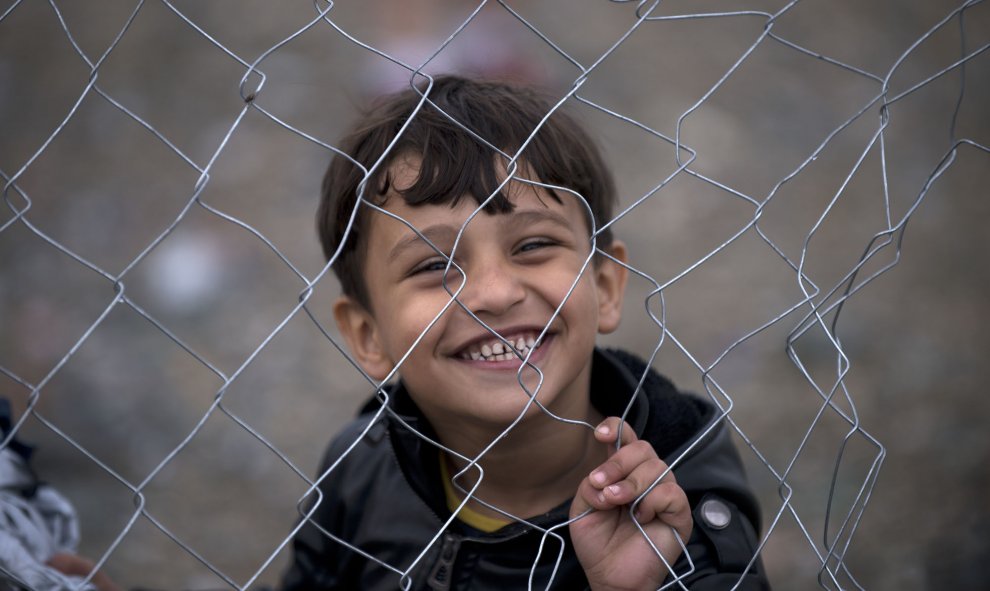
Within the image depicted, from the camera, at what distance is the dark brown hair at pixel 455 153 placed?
49.7 inches

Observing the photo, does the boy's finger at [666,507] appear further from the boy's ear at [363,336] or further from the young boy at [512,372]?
the boy's ear at [363,336]

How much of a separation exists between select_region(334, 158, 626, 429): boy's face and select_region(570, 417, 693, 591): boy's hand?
163 millimetres

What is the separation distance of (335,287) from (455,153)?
6.12ft

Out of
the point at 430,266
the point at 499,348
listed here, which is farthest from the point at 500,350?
the point at 430,266

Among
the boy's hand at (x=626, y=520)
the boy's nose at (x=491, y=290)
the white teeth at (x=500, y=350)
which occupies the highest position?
the boy's nose at (x=491, y=290)

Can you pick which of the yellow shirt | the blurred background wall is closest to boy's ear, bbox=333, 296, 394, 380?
the yellow shirt

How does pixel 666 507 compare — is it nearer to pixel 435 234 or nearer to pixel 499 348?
pixel 499 348

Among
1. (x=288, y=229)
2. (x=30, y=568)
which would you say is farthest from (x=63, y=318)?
(x=30, y=568)

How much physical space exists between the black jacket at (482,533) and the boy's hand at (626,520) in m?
0.05

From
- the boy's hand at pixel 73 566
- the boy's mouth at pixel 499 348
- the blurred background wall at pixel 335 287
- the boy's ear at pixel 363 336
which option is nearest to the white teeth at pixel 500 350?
the boy's mouth at pixel 499 348

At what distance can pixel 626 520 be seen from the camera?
45.5 inches

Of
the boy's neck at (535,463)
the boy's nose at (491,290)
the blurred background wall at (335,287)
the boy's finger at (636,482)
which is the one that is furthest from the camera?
the blurred background wall at (335,287)

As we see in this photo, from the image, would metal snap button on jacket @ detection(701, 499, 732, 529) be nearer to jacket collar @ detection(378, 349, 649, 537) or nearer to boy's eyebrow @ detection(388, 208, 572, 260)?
jacket collar @ detection(378, 349, 649, 537)

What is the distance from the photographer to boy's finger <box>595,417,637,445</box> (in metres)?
1.16
